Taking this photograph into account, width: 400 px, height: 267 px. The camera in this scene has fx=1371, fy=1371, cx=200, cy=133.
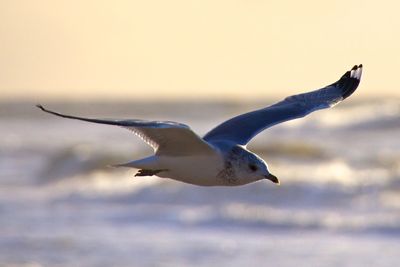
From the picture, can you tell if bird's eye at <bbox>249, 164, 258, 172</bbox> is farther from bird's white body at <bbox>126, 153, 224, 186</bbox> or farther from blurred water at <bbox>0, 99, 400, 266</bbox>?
blurred water at <bbox>0, 99, 400, 266</bbox>

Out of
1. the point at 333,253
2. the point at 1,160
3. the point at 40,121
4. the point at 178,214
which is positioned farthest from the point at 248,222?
the point at 40,121

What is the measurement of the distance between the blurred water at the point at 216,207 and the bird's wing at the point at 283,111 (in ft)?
12.0

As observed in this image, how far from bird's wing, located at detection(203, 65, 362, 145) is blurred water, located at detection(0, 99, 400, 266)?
364 cm

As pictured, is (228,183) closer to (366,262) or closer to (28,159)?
(366,262)

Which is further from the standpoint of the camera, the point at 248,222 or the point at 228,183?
the point at 248,222

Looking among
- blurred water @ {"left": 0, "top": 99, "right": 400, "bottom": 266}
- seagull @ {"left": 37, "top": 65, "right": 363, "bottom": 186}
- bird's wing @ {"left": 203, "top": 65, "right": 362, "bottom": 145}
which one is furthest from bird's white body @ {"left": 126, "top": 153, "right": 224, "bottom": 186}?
blurred water @ {"left": 0, "top": 99, "right": 400, "bottom": 266}

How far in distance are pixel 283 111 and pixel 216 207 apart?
789 cm

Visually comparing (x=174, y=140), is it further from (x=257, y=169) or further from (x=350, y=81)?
(x=350, y=81)

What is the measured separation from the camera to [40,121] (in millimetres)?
38438

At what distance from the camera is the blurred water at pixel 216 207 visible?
13.5m

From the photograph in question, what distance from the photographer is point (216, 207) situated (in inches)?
665

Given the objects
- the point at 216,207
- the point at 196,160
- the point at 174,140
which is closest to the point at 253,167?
the point at 196,160

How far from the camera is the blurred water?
13508 millimetres

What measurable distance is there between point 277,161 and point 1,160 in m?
5.84
